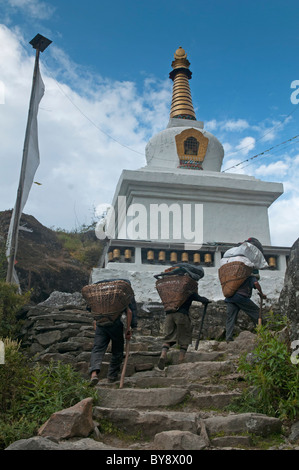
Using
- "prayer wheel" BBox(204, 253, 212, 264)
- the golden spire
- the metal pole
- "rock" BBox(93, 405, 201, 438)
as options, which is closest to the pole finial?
the metal pole

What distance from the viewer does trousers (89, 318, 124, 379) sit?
579cm

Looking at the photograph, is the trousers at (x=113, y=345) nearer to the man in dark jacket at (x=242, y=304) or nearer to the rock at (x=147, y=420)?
the rock at (x=147, y=420)

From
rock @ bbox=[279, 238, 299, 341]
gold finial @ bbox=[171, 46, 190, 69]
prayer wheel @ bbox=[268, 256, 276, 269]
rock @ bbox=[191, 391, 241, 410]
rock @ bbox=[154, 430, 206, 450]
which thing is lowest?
rock @ bbox=[154, 430, 206, 450]

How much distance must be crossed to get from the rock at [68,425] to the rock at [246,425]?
101 cm

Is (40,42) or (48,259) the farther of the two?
(48,259)

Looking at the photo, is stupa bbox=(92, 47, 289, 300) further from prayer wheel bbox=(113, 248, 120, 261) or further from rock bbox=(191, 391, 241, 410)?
rock bbox=(191, 391, 241, 410)

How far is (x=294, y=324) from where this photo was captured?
482 cm

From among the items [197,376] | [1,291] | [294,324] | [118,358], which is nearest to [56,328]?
[1,291]

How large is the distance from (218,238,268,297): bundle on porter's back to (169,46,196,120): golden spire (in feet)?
34.6

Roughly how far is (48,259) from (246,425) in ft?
38.8

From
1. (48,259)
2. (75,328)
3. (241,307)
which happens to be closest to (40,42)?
(75,328)

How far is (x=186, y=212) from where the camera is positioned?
1379cm

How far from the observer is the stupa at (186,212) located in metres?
12.0

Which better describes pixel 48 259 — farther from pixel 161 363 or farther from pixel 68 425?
pixel 68 425
